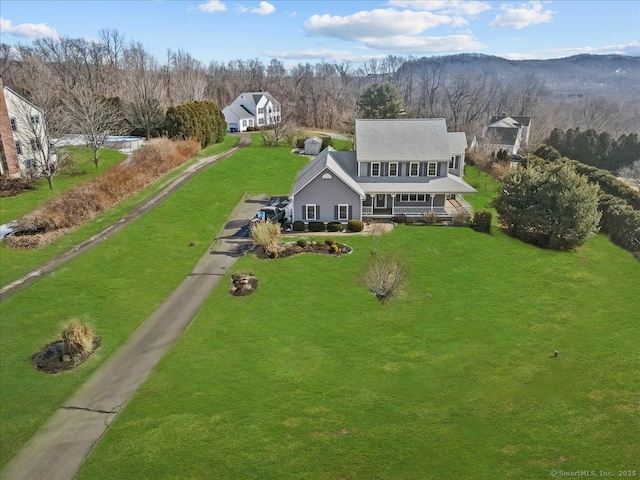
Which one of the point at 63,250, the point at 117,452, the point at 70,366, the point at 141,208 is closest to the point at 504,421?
the point at 117,452

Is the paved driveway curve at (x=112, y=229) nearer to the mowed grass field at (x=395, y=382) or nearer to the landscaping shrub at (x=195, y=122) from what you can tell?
the landscaping shrub at (x=195, y=122)

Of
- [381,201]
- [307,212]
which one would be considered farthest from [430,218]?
[307,212]

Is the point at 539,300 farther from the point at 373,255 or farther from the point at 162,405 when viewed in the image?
the point at 162,405

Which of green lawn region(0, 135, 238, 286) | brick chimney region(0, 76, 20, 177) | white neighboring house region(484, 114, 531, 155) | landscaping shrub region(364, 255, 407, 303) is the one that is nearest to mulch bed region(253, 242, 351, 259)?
landscaping shrub region(364, 255, 407, 303)

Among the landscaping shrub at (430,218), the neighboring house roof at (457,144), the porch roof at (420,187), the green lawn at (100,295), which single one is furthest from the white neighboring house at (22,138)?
the neighboring house roof at (457,144)

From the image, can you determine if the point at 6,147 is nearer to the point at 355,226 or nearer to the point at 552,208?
the point at 355,226

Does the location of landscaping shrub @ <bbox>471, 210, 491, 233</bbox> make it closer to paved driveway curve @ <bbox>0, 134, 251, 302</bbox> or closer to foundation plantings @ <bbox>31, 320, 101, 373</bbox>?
paved driveway curve @ <bbox>0, 134, 251, 302</bbox>
